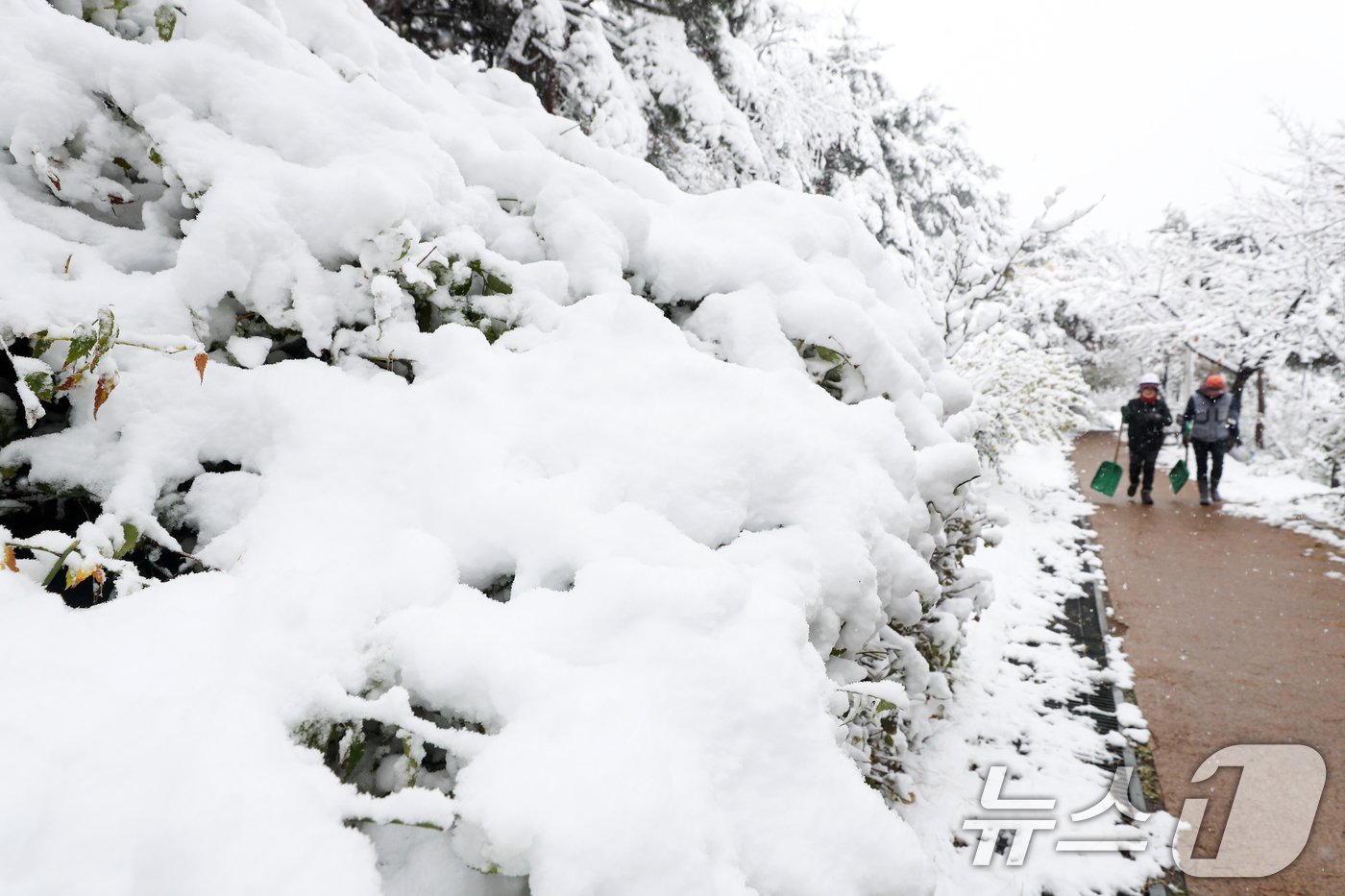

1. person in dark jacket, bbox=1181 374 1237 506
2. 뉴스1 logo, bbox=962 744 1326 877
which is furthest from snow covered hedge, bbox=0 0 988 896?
person in dark jacket, bbox=1181 374 1237 506

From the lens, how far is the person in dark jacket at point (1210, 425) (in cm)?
740

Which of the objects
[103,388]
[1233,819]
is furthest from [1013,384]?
[103,388]

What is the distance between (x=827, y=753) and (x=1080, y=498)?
27.9 ft

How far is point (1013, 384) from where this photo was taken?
327 inches

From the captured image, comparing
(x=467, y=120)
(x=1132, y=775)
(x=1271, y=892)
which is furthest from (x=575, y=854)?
(x=1132, y=775)

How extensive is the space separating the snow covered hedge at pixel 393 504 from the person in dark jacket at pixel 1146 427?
7027 millimetres

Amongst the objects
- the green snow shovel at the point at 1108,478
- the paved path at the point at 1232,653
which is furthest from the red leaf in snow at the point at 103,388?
the green snow shovel at the point at 1108,478

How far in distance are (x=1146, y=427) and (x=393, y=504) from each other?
28.5 ft

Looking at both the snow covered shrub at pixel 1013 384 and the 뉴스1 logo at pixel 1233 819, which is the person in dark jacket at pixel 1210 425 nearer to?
the snow covered shrub at pixel 1013 384

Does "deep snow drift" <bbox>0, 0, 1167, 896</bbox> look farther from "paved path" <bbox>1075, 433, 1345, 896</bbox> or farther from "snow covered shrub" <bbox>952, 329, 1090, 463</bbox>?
"snow covered shrub" <bbox>952, 329, 1090, 463</bbox>

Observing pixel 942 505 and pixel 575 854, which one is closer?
pixel 575 854

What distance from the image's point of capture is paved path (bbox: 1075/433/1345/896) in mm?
2635

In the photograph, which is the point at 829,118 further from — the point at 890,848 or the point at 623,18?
the point at 890,848

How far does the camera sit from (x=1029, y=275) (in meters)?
19.5
